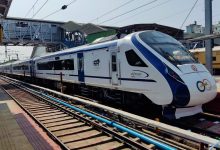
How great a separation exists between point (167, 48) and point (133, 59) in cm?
127

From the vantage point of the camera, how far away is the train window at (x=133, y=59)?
35.8ft

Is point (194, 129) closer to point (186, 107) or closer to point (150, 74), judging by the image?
point (186, 107)

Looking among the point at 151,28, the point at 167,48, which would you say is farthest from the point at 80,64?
the point at 151,28

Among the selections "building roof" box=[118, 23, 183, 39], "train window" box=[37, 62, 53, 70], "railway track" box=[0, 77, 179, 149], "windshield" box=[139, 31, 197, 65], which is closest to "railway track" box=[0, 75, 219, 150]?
"railway track" box=[0, 77, 179, 149]

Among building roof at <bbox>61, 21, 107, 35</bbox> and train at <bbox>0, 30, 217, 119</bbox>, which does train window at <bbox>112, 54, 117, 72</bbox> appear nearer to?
train at <bbox>0, 30, 217, 119</bbox>

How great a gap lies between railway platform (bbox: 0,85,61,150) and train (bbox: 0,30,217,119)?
144 inches

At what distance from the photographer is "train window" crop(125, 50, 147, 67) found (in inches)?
429

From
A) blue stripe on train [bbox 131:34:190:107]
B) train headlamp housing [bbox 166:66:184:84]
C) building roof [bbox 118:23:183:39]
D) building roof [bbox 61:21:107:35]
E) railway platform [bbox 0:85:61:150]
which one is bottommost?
railway platform [bbox 0:85:61:150]

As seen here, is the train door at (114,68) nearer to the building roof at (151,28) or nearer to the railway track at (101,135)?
the railway track at (101,135)

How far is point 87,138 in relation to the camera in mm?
8852

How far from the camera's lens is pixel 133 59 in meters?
11.3

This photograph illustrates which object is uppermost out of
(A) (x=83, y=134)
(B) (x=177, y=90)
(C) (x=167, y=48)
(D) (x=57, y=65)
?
(C) (x=167, y=48)

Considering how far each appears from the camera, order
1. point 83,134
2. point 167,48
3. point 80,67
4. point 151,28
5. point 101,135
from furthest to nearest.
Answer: point 151,28
point 80,67
point 167,48
point 83,134
point 101,135

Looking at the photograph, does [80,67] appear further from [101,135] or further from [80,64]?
[101,135]
